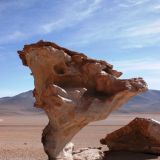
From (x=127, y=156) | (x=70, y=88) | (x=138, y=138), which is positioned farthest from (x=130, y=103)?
(x=70, y=88)

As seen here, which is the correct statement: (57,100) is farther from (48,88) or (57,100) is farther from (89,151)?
(89,151)

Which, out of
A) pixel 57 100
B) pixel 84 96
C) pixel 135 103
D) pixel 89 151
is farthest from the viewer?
pixel 135 103

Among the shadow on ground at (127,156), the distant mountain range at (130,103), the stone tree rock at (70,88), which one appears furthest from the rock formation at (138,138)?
the distant mountain range at (130,103)

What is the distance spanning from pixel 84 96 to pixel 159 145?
3832 millimetres

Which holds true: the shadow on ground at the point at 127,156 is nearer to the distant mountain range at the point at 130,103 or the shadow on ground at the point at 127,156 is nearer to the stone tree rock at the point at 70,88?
the stone tree rock at the point at 70,88

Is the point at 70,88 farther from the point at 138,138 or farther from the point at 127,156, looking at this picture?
the point at 138,138

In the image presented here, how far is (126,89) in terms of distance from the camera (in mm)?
11375

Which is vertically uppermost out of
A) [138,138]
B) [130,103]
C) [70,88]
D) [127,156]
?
[130,103]

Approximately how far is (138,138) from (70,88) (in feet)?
12.9

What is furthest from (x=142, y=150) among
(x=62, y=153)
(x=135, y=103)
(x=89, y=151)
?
(x=135, y=103)

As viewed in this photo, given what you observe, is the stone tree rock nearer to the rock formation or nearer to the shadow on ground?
the shadow on ground

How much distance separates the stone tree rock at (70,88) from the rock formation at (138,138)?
95.3 inches

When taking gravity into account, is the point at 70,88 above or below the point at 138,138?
above

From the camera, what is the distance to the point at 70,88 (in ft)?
38.2
